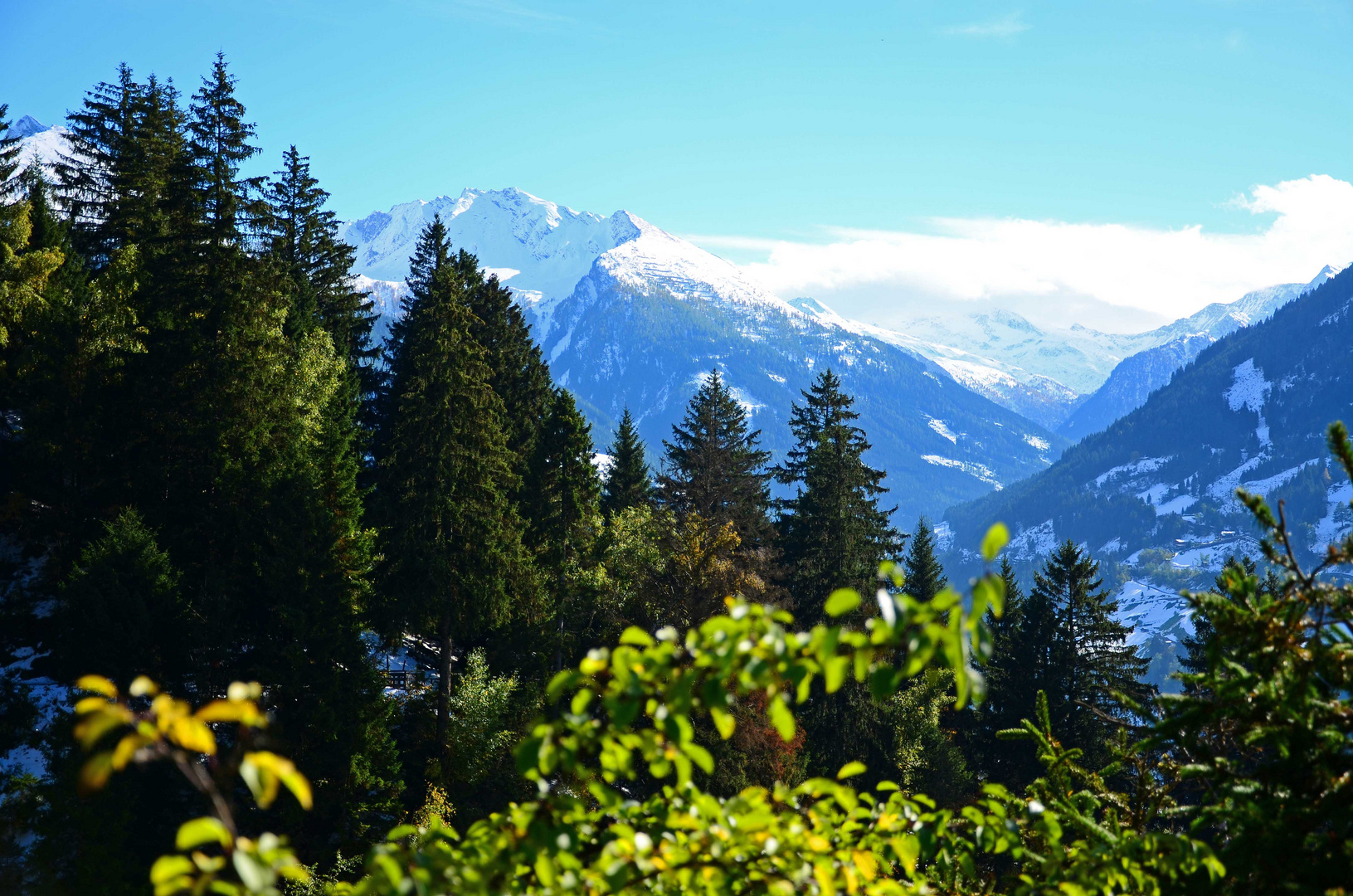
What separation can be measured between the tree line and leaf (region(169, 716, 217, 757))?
2287 centimetres

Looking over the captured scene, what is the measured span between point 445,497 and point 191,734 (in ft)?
99.7

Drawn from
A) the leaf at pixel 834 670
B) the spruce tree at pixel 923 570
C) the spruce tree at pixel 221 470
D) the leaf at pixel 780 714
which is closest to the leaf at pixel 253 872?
the leaf at pixel 780 714

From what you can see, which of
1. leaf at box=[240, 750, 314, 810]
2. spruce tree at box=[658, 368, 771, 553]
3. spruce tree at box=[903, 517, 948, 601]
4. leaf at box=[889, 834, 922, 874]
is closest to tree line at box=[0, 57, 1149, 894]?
spruce tree at box=[658, 368, 771, 553]

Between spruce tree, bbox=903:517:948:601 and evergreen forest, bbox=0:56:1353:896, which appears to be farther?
spruce tree, bbox=903:517:948:601

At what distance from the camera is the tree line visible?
26.8 m

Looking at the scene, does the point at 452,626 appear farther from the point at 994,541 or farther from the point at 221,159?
the point at 994,541

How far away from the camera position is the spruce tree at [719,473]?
147ft

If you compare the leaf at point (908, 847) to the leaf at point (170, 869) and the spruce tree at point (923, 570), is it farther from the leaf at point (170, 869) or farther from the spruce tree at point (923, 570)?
the spruce tree at point (923, 570)

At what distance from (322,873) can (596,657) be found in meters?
28.1

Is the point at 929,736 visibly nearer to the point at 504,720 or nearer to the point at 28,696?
the point at 504,720

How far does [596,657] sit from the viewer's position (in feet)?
10.0

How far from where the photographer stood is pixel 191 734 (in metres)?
2.43

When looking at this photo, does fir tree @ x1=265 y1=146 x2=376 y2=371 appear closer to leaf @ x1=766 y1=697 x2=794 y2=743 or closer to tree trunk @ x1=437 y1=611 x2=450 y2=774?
tree trunk @ x1=437 y1=611 x2=450 y2=774

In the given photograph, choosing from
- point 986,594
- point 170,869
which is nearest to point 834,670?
point 986,594
